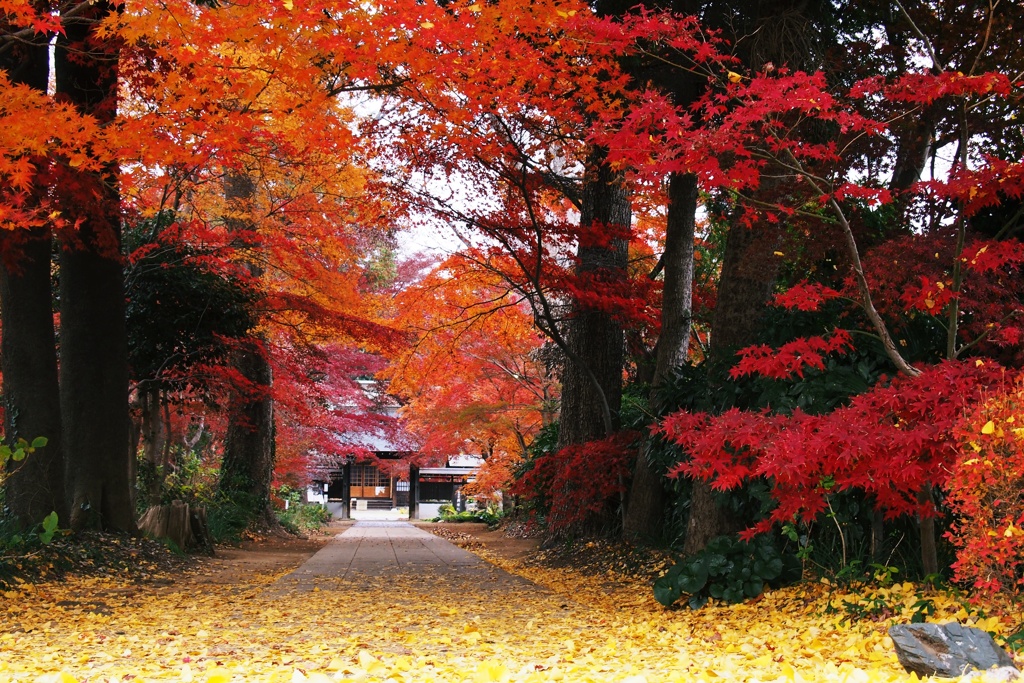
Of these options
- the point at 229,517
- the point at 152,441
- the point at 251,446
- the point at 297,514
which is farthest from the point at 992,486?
the point at 297,514

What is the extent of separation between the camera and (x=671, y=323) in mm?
8898

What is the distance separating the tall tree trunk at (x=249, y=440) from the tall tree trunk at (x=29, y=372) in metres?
6.28

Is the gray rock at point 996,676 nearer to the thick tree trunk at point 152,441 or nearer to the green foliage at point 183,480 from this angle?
the green foliage at point 183,480

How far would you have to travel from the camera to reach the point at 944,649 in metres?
3.36

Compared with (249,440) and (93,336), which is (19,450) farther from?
(249,440)

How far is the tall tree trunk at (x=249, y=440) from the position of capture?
1449cm

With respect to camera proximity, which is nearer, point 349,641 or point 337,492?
point 349,641

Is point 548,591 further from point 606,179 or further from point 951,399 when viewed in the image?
point 606,179

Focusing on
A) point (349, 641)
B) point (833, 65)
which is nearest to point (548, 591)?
point (349, 641)

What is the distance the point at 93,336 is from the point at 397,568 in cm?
380

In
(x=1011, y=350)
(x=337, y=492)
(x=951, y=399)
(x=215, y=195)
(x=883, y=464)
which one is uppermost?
(x=215, y=195)

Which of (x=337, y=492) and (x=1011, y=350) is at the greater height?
(x=1011, y=350)

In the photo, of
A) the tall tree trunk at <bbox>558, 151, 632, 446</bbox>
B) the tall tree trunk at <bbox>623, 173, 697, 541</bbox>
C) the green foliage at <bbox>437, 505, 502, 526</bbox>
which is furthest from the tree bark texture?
the tall tree trunk at <bbox>623, 173, 697, 541</bbox>

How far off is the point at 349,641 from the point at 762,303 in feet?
14.0
